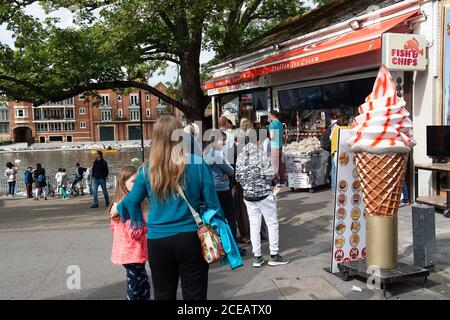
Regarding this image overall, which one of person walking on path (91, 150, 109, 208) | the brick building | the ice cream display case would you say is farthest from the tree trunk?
the brick building

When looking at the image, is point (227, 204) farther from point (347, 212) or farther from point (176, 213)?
point (176, 213)

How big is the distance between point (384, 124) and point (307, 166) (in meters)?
6.87

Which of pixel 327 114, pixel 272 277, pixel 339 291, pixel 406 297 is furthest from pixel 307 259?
pixel 327 114

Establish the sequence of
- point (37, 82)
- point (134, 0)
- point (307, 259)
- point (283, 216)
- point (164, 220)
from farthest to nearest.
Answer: point (37, 82) < point (134, 0) < point (283, 216) < point (307, 259) < point (164, 220)

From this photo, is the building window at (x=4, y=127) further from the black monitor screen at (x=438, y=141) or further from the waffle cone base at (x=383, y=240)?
the waffle cone base at (x=383, y=240)

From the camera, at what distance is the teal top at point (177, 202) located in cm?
339

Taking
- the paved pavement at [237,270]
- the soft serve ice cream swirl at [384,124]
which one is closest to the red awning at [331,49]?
the paved pavement at [237,270]

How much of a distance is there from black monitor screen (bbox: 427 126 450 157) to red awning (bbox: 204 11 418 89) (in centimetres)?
184

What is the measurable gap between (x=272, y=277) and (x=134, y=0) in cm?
911

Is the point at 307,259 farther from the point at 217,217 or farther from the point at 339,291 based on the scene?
the point at 217,217

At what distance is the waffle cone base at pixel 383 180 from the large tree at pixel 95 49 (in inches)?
377

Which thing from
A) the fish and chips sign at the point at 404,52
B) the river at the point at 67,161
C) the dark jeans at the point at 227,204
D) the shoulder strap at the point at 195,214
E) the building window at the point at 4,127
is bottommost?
the river at the point at 67,161

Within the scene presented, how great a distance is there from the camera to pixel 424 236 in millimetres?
5375
